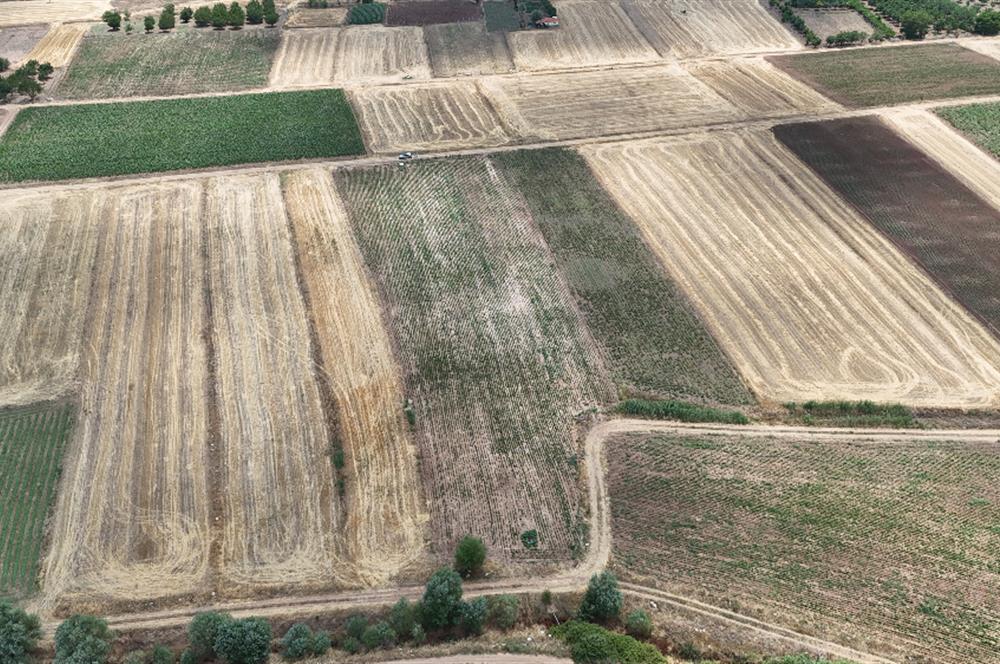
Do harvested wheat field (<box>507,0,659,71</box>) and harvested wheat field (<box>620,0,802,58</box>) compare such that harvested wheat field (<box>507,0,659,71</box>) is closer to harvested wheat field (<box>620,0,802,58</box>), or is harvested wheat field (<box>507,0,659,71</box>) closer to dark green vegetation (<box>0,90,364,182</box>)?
harvested wheat field (<box>620,0,802,58</box>)

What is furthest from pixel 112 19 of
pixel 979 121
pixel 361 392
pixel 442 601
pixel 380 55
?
pixel 979 121

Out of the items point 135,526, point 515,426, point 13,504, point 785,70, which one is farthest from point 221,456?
point 785,70

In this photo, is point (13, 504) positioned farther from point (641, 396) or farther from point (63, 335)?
point (641, 396)

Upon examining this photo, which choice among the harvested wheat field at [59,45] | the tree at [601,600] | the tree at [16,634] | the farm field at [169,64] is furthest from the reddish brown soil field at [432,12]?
the tree at [16,634]

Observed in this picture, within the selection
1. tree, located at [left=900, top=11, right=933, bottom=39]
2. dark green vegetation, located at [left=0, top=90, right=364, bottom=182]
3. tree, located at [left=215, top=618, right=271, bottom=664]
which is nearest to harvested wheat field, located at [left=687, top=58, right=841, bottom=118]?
tree, located at [left=900, top=11, right=933, bottom=39]

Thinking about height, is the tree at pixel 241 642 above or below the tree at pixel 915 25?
below

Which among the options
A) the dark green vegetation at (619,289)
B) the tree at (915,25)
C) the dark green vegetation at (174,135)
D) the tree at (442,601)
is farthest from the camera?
the tree at (915,25)

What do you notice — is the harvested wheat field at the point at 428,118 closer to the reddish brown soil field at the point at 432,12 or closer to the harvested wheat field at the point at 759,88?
the reddish brown soil field at the point at 432,12

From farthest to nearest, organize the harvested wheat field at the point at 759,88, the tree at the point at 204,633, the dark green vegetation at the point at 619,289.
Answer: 1. the harvested wheat field at the point at 759,88
2. the dark green vegetation at the point at 619,289
3. the tree at the point at 204,633
